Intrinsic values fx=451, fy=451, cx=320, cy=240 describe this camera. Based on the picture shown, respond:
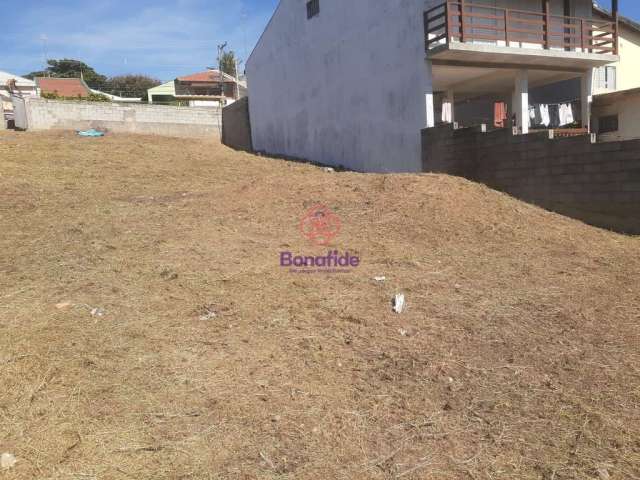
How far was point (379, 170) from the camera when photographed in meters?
12.9

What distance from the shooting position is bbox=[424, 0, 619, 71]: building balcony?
34.0ft

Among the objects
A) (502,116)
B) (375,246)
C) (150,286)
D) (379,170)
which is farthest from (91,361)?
(502,116)

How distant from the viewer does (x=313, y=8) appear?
15453 millimetres

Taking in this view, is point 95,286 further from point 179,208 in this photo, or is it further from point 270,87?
point 270,87

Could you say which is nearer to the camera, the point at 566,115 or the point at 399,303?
the point at 399,303

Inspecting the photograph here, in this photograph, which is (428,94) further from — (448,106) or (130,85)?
(130,85)

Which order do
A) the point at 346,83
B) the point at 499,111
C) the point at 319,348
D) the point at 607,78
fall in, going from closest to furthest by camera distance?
the point at 319,348 < the point at 346,83 < the point at 607,78 < the point at 499,111

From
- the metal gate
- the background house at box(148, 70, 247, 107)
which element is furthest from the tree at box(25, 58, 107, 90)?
the metal gate

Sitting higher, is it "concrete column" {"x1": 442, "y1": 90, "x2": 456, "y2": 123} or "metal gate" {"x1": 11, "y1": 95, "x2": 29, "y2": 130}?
"metal gate" {"x1": 11, "y1": 95, "x2": 29, "y2": 130}

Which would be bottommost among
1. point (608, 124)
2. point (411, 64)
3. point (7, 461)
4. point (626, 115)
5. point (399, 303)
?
point (7, 461)

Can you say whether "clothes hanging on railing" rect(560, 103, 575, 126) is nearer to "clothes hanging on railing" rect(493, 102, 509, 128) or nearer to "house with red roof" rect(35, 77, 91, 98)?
"clothes hanging on railing" rect(493, 102, 509, 128)

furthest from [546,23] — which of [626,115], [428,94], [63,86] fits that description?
[63,86]

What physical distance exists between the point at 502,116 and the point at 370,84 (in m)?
6.59

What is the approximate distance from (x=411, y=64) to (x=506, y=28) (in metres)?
2.36
